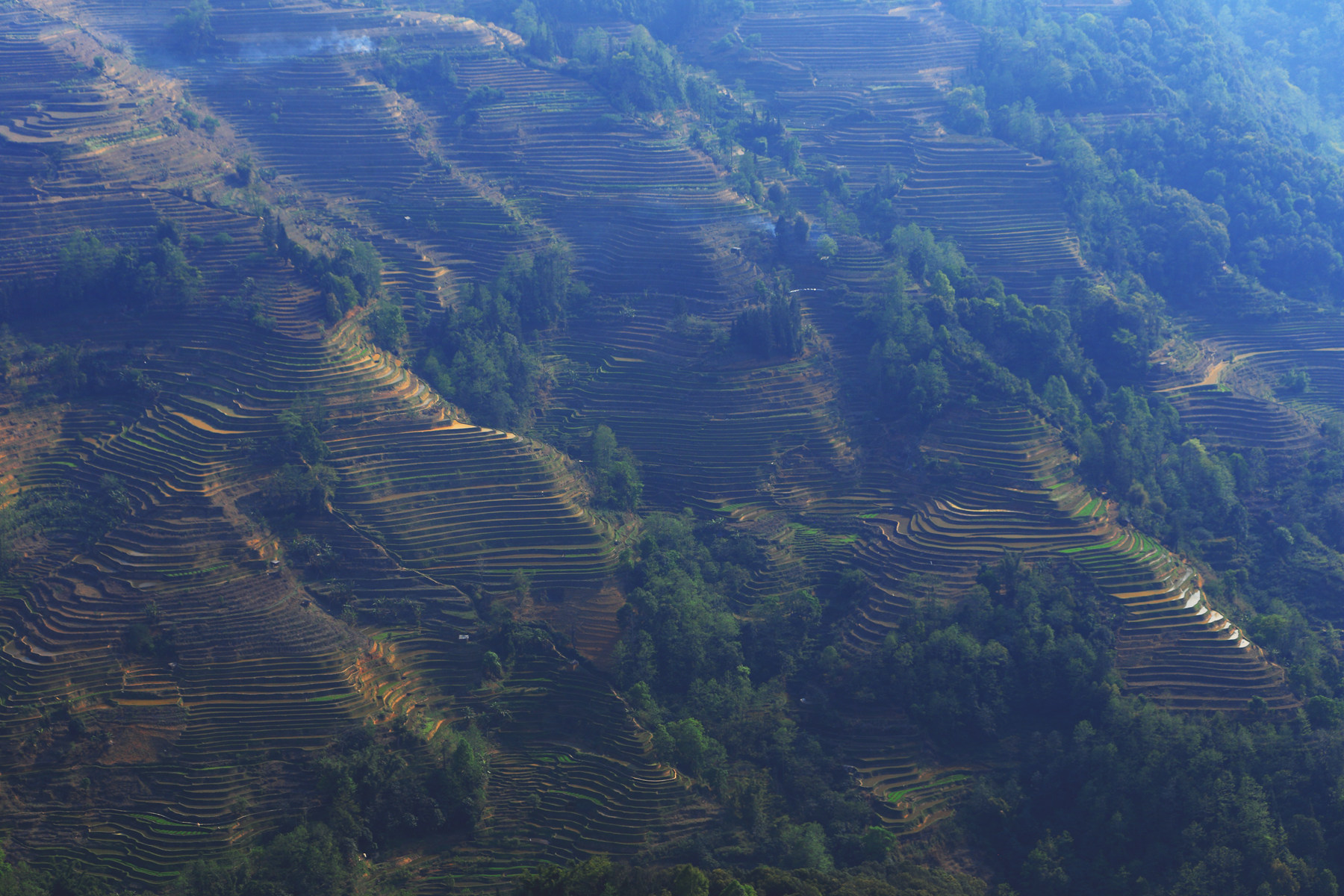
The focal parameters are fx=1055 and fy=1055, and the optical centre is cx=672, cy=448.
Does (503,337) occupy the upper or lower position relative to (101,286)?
lower

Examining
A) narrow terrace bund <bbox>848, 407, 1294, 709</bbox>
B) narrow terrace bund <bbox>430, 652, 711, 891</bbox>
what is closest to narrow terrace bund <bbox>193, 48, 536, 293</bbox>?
narrow terrace bund <bbox>430, 652, 711, 891</bbox>

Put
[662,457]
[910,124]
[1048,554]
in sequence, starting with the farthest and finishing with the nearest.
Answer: [910,124] → [662,457] → [1048,554]

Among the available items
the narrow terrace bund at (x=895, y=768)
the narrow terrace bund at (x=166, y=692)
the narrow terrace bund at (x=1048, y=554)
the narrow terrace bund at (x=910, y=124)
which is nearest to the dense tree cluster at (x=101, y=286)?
the narrow terrace bund at (x=166, y=692)

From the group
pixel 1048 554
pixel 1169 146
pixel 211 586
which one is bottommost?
pixel 211 586

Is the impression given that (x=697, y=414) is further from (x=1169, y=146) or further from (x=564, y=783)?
(x=1169, y=146)

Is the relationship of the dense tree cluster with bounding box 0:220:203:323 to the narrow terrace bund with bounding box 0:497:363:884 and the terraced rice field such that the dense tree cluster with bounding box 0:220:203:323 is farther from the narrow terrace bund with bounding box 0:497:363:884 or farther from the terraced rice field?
the terraced rice field

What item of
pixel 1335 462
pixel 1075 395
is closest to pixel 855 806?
pixel 1075 395

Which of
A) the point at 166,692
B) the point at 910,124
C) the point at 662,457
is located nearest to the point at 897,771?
the point at 662,457
